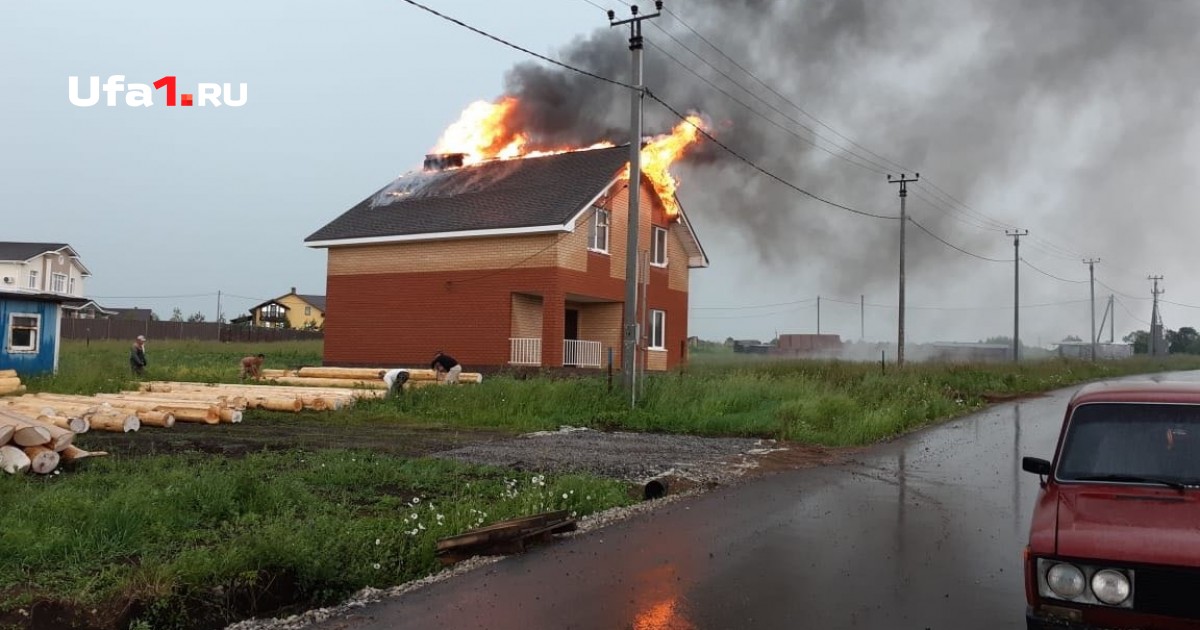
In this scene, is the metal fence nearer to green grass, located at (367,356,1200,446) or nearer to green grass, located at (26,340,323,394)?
green grass, located at (26,340,323,394)

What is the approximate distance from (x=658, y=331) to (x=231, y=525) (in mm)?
24402

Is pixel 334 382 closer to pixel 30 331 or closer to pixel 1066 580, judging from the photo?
pixel 30 331

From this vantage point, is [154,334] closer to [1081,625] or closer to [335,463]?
[335,463]

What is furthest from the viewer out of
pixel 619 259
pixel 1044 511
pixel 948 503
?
→ pixel 619 259

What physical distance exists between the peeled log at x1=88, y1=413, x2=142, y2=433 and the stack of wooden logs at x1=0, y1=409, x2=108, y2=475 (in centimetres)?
400

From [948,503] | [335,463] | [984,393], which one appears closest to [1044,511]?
[948,503]

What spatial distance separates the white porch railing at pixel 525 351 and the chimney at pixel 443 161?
960 centimetres

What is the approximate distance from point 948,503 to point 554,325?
1630 cm

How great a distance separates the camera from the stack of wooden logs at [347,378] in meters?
20.4

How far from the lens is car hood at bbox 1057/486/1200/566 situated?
4.02m

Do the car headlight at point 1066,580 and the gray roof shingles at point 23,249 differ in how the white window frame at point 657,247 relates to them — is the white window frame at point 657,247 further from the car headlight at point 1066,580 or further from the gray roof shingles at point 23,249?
the gray roof shingles at point 23,249

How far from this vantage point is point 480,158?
3141 centimetres

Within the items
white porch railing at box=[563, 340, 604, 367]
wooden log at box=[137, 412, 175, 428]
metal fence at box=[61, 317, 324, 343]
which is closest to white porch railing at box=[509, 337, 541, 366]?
white porch railing at box=[563, 340, 604, 367]

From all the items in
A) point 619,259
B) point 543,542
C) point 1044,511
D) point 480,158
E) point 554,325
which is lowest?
point 543,542
